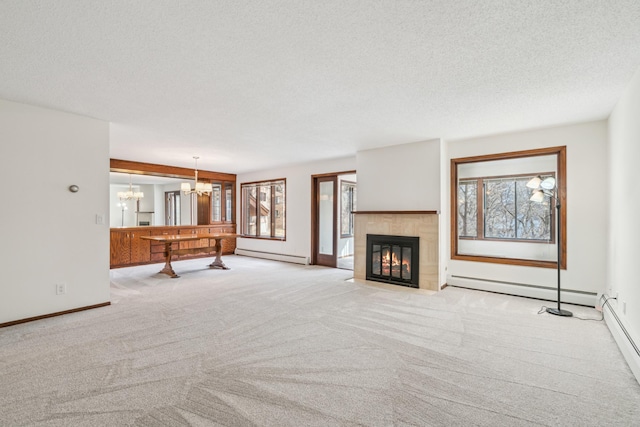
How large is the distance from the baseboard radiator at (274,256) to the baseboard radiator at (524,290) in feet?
11.2

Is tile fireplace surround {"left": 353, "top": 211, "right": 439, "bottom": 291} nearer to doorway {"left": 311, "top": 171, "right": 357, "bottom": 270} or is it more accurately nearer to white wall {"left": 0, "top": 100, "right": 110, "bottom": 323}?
doorway {"left": 311, "top": 171, "right": 357, "bottom": 270}

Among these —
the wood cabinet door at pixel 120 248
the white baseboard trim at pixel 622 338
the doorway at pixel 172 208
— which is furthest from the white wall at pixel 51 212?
the doorway at pixel 172 208

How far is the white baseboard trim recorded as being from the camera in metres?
2.32

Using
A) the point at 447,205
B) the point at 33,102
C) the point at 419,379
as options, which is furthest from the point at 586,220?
the point at 33,102

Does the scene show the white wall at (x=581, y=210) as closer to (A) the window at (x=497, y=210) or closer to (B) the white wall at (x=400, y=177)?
(A) the window at (x=497, y=210)

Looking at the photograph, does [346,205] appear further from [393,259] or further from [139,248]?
[139,248]

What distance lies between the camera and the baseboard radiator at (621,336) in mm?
2330

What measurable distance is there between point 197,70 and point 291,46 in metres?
0.91

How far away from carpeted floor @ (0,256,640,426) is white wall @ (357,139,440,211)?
1739mm

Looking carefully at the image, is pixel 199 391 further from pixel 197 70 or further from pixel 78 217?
pixel 78 217

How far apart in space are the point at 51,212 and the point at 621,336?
5936 millimetres

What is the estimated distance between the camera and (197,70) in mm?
2586

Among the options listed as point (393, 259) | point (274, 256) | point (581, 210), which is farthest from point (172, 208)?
point (581, 210)

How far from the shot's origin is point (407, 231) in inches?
201
